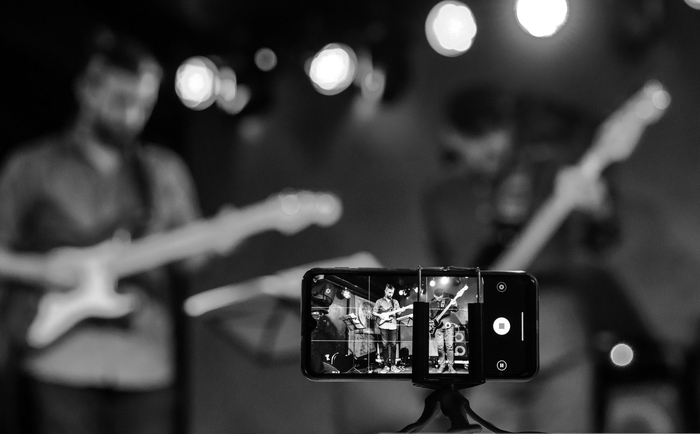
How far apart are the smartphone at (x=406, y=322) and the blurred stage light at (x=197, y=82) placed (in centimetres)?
150

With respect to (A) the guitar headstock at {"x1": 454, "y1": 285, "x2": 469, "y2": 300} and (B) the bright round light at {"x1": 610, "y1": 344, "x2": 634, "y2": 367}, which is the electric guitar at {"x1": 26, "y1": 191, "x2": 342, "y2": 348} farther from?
(A) the guitar headstock at {"x1": 454, "y1": 285, "x2": 469, "y2": 300}

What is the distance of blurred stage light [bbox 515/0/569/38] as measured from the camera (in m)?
2.34

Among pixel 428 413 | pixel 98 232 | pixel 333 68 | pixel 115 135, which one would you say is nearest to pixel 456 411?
pixel 428 413

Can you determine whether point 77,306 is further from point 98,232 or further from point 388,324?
point 388,324

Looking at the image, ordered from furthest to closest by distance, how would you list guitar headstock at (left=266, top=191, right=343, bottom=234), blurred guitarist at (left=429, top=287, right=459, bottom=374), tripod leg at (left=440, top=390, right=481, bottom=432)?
1. guitar headstock at (left=266, top=191, right=343, bottom=234)
2. blurred guitarist at (left=429, top=287, right=459, bottom=374)
3. tripod leg at (left=440, top=390, right=481, bottom=432)

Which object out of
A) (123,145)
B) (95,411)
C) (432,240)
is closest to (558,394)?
(432,240)

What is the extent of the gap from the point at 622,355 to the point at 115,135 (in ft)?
6.51

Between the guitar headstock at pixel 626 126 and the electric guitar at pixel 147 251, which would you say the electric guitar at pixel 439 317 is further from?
the guitar headstock at pixel 626 126

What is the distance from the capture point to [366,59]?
2.39 metres

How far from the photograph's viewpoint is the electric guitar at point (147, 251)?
2.33m

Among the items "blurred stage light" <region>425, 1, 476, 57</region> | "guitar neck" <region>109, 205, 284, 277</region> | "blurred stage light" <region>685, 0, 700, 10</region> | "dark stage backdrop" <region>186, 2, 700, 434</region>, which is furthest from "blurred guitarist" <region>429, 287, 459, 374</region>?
"blurred stage light" <region>685, 0, 700, 10</region>

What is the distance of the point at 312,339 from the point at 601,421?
1530 mm

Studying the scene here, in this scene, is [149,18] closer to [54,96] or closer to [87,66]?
[87,66]

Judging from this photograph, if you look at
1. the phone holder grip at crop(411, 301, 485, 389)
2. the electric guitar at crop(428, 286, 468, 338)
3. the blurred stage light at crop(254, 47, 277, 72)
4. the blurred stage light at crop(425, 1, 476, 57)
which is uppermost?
the blurred stage light at crop(425, 1, 476, 57)
